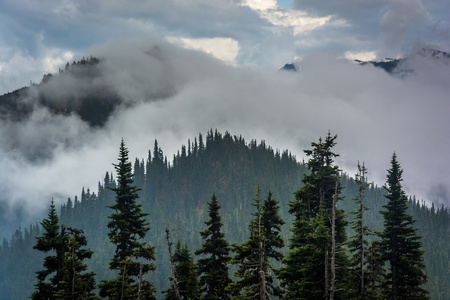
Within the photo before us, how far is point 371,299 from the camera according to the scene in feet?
132

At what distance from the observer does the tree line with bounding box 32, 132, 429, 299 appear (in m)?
39.0

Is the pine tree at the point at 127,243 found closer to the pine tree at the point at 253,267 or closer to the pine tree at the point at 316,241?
the pine tree at the point at 253,267

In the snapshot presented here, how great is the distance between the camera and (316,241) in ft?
139

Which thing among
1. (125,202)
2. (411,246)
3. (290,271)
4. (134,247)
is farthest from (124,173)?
(411,246)

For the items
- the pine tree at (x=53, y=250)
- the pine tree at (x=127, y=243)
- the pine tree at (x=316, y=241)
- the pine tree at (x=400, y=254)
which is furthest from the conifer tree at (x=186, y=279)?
the pine tree at (x=400, y=254)

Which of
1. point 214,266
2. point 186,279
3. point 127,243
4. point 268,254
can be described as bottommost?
point 186,279

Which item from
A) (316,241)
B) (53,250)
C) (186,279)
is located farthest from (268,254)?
(53,250)

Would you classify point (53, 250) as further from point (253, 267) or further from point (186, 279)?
point (253, 267)

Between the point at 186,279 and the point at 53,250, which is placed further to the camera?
the point at 186,279

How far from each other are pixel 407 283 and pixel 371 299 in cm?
1451

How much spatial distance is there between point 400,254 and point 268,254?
18997 millimetres

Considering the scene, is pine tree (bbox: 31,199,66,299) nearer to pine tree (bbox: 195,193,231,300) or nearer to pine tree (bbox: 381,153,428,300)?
pine tree (bbox: 195,193,231,300)

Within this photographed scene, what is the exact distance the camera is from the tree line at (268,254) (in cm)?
3900

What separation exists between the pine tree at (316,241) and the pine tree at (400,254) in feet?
26.8
